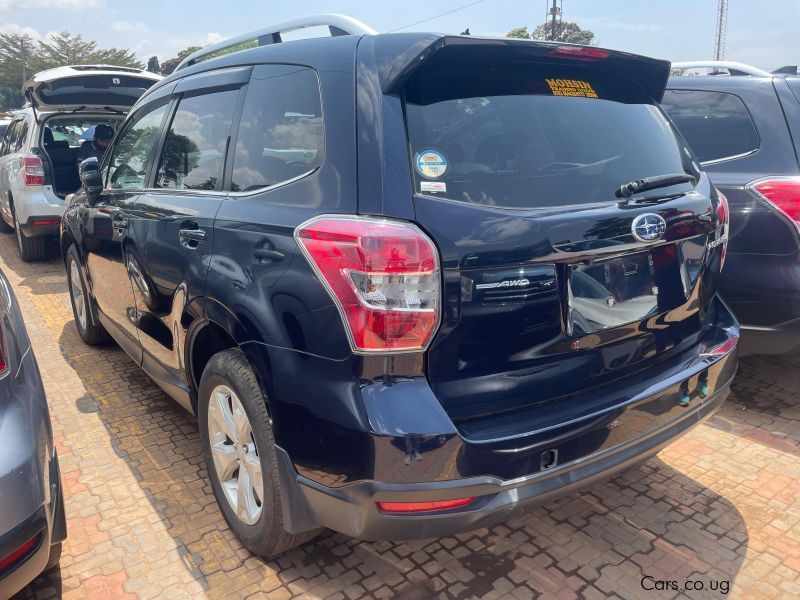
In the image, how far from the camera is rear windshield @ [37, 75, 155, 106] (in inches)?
267

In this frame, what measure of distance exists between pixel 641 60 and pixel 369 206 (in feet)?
4.49

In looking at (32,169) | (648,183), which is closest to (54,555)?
(648,183)

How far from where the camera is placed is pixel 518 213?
1.88 meters

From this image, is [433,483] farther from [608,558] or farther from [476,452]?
[608,558]

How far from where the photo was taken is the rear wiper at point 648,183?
2.16 m

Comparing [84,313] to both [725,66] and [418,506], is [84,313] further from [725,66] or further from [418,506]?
[725,66]

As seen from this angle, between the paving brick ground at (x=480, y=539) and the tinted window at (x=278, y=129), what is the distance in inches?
54.3

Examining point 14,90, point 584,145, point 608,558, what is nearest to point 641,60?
point 584,145

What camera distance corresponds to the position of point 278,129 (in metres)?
2.26

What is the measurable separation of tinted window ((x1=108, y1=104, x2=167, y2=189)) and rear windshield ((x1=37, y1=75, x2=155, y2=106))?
361cm

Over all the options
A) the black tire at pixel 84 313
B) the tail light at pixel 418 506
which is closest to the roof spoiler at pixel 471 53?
the tail light at pixel 418 506

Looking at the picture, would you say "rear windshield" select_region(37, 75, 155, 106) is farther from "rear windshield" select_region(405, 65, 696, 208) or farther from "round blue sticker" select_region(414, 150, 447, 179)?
"round blue sticker" select_region(414, 150, 447, 179)

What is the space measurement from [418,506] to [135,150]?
2.68 metres

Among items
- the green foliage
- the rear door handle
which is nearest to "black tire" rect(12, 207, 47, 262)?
the rear door handle
